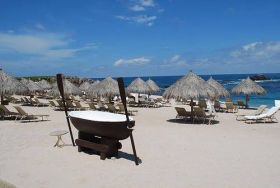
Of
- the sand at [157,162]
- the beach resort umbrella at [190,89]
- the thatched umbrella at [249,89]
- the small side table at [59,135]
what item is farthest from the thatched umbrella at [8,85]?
the thatched umbrella at [249,89]

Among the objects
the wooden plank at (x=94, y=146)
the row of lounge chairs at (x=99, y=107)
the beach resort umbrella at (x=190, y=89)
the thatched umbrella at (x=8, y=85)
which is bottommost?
the wooden plank at (x=94, y=146)

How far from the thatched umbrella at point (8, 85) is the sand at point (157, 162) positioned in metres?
7.19

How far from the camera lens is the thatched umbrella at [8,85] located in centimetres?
1855

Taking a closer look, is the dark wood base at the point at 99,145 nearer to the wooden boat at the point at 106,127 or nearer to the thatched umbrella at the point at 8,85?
the wooden boat at the point at 106,127

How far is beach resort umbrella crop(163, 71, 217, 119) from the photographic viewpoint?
50.1 feet

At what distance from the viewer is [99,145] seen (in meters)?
7.80

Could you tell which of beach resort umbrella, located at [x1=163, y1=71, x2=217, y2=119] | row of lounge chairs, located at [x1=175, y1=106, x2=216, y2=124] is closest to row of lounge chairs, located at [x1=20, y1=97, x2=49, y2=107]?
beach resort umbrella, located at [x1=163, y1=71, x2=217, y2=119]

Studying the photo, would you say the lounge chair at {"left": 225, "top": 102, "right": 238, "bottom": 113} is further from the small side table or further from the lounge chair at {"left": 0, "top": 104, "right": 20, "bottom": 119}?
the small side table

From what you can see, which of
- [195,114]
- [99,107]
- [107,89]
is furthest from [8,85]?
[195,114]

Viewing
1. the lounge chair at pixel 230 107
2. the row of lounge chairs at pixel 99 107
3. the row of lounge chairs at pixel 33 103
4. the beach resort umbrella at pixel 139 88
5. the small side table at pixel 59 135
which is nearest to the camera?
the small side table at pixel 59 135

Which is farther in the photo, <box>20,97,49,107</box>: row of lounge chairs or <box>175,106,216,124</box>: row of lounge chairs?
<box>20,97,49,107</box>: row of lounge chairs

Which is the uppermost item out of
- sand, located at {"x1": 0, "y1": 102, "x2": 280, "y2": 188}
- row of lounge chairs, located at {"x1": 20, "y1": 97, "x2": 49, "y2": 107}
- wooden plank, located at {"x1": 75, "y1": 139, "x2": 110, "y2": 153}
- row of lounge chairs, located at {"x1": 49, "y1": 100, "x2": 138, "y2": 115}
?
row of lounge chairs, located at {"x1": 20, "y1": 97, "x2": 49, "y2": 107}

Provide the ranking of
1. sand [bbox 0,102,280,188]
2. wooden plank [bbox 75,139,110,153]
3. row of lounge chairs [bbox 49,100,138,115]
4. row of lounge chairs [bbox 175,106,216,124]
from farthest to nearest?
row of lounge chairs [bbox 49,100,138,115] → row of lounge chairs [bbox 175,106,216,124] → wooden plank [bbox 75,139,110,153] → sand [bbox 0,102,280,188]

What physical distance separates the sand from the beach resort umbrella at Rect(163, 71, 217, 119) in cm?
341
